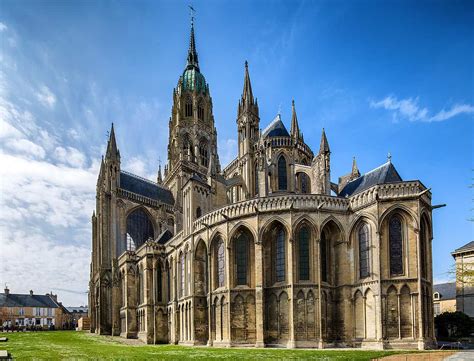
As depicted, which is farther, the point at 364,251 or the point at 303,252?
the point at 303,252

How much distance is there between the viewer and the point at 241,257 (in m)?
36.9

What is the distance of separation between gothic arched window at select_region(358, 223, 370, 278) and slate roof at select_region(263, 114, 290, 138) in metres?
22.5

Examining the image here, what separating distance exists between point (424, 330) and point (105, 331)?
4128 cm

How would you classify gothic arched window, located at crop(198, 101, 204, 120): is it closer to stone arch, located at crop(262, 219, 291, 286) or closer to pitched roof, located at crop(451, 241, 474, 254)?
pitched roof, located at crop(451, 241, 474, 254)

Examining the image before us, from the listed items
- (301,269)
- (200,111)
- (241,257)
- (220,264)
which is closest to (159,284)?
(220,264)

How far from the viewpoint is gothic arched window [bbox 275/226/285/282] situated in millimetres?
35438

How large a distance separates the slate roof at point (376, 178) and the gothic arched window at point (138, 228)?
32962 millimetres

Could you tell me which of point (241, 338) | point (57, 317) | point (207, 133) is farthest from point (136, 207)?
point (57, 317)

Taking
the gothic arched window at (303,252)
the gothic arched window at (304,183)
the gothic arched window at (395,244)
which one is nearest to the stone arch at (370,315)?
the gothic arched window at (395,244)

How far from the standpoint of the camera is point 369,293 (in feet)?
108

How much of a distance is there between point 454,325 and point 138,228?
40.0m

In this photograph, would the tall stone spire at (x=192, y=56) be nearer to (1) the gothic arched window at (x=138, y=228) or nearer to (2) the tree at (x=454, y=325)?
(1) the gothic arched window at (x=138, y=228)

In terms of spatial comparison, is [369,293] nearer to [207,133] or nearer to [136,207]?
[136,207]

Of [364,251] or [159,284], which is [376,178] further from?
[159,284]
